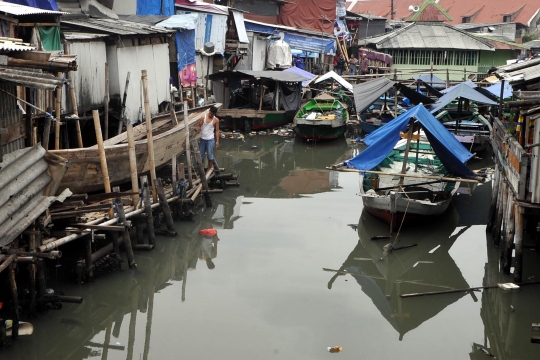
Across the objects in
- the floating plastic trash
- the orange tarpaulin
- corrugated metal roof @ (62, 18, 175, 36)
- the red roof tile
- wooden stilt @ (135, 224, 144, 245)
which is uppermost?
the red roof tile

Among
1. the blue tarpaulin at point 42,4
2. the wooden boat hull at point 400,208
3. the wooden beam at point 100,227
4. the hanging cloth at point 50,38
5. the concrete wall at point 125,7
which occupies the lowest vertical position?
the wooden boat hull at point 400,208

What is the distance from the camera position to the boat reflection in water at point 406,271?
969 cm

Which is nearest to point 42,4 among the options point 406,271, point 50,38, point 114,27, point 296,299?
point 50,38

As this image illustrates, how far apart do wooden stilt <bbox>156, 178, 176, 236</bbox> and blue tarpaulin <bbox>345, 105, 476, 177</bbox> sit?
11.6 feet

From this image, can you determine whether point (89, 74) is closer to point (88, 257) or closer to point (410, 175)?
point (88, 257)

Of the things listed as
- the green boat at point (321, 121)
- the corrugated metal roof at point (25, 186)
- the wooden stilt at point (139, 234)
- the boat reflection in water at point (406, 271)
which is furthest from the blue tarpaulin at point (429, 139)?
the green boat at point (321, 121)

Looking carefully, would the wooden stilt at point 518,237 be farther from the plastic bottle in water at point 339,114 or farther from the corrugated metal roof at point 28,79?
the plastic bottle in water at point 339,114

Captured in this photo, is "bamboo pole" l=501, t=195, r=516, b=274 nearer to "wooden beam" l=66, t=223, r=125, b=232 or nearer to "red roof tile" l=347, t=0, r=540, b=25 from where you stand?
"wooden beam" l=66, t=223, r=125, b=232

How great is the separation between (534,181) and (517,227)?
0.83 meters

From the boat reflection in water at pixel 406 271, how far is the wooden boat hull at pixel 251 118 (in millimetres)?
10647

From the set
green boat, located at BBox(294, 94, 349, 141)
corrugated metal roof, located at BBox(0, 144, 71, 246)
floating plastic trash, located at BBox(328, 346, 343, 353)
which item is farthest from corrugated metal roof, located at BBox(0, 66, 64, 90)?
green boat, located at BBox(294, 94, 349, 141)

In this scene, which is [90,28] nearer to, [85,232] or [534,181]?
[85,232]

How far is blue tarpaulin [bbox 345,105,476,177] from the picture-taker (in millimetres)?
12266

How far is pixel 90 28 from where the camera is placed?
50.1ft
